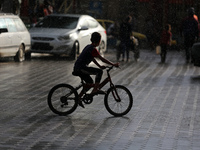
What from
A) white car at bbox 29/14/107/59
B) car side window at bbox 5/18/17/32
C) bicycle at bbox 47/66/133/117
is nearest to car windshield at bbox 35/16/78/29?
white car at bbox 29/14/107/59

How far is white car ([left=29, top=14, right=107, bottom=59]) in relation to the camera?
968 inches

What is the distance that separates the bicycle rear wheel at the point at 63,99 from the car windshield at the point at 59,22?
14729 millimetres

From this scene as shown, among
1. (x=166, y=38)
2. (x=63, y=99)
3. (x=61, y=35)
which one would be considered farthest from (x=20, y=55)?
(x=63, y=99)

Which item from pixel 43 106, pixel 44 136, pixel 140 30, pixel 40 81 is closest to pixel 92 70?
pixel 43 106

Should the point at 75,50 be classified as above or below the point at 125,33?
below

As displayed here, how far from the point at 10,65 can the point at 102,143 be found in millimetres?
13443

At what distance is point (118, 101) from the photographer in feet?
36.1

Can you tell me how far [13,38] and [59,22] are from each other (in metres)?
3.80

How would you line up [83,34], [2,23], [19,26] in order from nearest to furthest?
[2,23]
[19,26]
[83,34]

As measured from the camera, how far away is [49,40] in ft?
80.8

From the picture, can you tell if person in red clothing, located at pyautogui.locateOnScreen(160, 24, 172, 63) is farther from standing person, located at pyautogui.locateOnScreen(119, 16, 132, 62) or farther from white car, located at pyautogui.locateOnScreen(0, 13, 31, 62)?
white car, located at pyautogui.locateOnScreen(0, 13, 31, 62)

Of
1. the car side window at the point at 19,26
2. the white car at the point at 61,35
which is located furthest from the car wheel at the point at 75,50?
the car side window at the point at 19,26

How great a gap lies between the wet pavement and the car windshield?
806 centimetres

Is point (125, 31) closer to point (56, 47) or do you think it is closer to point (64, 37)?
point (64, 37)
